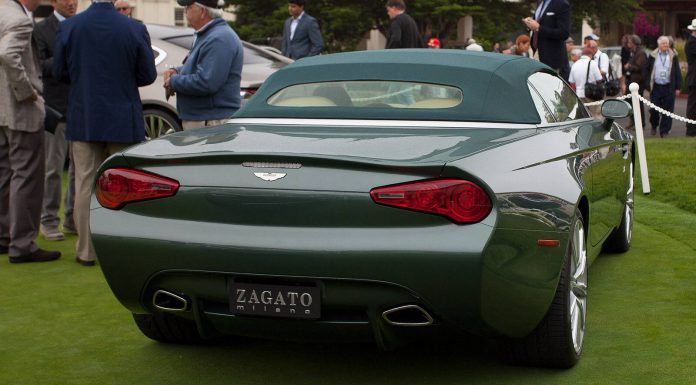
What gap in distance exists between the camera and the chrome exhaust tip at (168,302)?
15.2ft

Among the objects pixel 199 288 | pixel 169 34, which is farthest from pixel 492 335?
pixel 169 34

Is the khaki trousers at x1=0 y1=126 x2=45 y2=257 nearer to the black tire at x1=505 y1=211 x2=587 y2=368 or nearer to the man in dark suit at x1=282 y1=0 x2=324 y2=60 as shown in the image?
the black tire at x1=505 y1=211 x2=587 y2=368

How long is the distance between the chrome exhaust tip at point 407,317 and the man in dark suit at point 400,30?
1023 cm

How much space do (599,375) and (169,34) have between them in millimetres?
9088

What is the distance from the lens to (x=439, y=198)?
4246 mm

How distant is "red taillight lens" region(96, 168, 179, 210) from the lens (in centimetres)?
459

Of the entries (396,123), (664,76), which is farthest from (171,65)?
(664,76)

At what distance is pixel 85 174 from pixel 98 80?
24.4 inches

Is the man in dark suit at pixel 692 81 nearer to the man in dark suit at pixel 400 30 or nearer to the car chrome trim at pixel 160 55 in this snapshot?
the man in dark suit at pixel 400 30

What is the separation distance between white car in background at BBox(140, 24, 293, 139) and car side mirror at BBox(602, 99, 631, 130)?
221 inches

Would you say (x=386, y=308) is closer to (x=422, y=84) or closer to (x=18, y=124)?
(x=422, y=84)

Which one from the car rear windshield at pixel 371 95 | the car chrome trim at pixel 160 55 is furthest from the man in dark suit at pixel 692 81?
the car rear windshield at pixel 371 95

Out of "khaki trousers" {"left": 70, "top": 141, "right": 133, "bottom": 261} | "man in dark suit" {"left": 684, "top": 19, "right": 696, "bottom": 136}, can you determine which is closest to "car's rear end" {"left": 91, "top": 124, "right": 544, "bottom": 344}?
"khaki trousers" {"left": 70, "top": 141, "right": 133, "bottom": 261}

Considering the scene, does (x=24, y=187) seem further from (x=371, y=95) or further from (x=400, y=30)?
(x=400, y=30)
